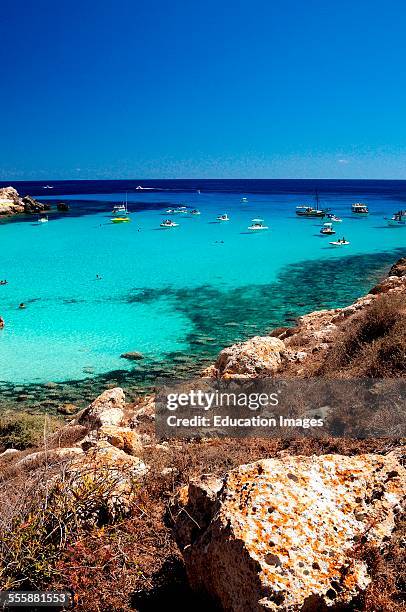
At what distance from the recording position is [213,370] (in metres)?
14.2

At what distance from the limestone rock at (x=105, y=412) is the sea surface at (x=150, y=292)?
396 centimetres

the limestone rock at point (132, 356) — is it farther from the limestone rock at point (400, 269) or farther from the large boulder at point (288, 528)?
the limestone rock at point (400, 269)

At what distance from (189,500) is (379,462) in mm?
1860

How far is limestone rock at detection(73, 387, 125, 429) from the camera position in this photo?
10836 millimetres

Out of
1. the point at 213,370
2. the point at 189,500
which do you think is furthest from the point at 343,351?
the point at 189,500

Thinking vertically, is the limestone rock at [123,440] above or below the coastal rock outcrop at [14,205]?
below

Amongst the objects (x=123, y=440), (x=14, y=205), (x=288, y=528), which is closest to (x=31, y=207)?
(x=14, y=205)

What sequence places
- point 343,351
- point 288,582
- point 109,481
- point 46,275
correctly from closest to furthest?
point 288,582
point 109,481
point 343,351
point 46,275

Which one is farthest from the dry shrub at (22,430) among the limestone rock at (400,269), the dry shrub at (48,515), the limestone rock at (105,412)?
the limestone rock at (400,269)

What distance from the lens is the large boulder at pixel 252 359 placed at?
1166cm

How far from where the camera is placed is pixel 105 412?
37.1 feet

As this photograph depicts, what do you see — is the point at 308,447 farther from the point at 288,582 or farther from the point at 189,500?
the point at 288,582

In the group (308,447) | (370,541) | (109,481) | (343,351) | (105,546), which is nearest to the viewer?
(370,541)

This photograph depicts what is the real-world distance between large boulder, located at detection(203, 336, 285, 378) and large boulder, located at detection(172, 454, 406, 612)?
22.9 ft
